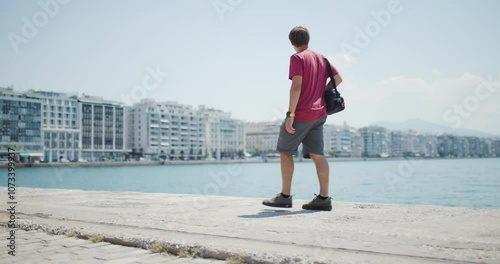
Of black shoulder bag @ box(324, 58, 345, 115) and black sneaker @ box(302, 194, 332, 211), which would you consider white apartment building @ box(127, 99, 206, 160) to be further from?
black sneaker @ box(302, 194, 332, 211)

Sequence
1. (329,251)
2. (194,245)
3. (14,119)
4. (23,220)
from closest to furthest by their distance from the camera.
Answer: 1. (329,251)
2. (194,245)
3. (23,220)
4. (14,119)

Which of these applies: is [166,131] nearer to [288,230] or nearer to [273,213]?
[273,213]

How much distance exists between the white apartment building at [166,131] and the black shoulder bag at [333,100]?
161050 millimetres

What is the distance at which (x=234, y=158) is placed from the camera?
19900 centimetres

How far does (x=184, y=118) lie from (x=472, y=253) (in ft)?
577

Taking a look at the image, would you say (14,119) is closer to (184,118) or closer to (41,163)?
(41,163)

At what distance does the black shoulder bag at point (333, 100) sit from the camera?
6.29m

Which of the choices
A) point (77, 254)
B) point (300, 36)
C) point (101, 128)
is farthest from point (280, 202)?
point (101, 128)

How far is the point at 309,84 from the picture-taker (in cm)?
618

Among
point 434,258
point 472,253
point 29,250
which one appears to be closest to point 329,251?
point 434,258

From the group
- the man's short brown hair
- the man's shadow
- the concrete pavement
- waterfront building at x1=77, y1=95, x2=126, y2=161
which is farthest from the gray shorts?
waterfront building at x1=77, y1=95, x2=126, y2=161

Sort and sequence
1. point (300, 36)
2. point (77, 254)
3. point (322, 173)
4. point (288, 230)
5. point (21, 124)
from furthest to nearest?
point (21, 124) → point (300, 36) → point (322, 173) → point (288, 230) → point (77, 254)

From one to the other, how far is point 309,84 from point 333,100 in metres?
0.40

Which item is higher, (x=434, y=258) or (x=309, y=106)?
(x=309, y=106)
